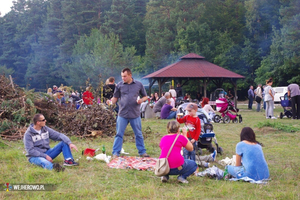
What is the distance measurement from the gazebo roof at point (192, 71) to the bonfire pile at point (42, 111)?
1525 centimetres

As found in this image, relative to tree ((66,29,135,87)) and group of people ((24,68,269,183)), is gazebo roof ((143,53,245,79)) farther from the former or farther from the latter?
group of people ((24,68,269,183))

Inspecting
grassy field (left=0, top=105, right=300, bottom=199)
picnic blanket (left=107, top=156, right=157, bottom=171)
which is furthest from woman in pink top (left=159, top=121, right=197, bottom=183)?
picnic blanket (left=107, top=156, right=157, bottom=171)

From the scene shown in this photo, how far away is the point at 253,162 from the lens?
5613mm

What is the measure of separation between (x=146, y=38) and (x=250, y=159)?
164 feet

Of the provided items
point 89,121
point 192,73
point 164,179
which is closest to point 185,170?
point 164,179

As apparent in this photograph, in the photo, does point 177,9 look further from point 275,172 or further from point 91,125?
point 275,172

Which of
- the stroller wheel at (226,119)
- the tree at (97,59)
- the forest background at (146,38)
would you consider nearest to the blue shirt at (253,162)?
the stroller wheel at (226,119)

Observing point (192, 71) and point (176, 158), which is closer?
point (176, 158)

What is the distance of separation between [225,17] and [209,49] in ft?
27.6

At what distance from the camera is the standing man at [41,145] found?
639 centimetres

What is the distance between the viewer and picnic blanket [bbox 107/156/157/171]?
6.59 meters

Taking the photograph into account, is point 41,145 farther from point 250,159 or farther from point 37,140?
point 250,159

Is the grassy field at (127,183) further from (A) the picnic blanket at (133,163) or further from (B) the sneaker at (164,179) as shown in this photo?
(A) the picnic blanket at (133,163)

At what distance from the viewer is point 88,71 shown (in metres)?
47.3
